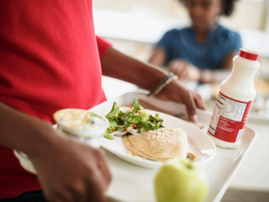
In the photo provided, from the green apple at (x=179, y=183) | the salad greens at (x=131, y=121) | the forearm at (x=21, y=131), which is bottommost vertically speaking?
the salad greens at (x=131, y=121)

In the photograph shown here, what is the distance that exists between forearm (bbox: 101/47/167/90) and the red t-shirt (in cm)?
26

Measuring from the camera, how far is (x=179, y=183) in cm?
50

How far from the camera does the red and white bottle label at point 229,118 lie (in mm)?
796

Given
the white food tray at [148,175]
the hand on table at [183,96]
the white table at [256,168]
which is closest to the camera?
the white food tray at [148,175]

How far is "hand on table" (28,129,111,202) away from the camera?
46 cm

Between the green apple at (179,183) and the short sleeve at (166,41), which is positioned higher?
the green apple at (179,183)

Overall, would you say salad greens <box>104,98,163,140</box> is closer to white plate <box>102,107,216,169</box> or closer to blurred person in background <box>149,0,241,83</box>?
white plate <box>102,107,216,169</box>

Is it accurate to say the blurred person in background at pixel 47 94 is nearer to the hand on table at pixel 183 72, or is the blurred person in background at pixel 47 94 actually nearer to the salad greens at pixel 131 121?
the salad greens at pixel 131 121

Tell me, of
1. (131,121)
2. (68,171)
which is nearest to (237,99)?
(131,121)

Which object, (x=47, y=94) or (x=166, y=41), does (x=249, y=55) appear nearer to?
(x=47, y=94)

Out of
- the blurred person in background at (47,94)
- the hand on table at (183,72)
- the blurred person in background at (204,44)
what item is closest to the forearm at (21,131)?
the blurred person in background at (47,94)

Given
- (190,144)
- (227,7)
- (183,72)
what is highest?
(227,7)

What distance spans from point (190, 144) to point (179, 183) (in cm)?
35

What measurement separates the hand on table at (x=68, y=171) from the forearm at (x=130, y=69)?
634 mm
